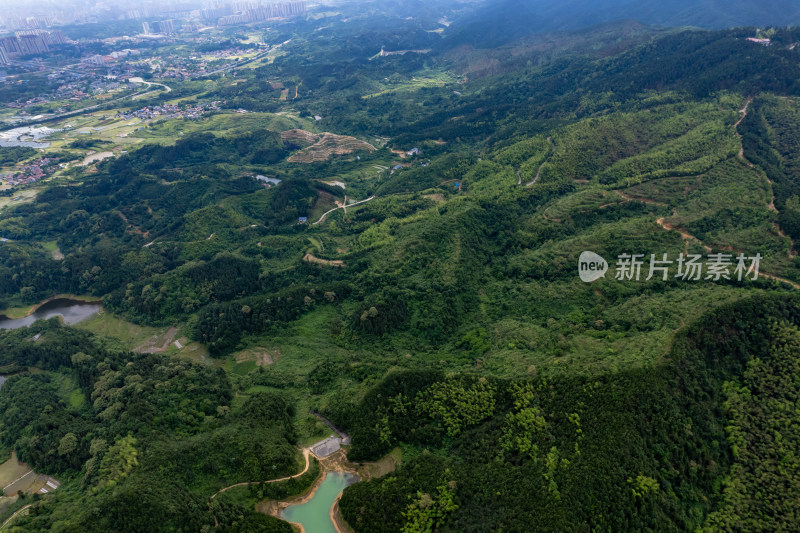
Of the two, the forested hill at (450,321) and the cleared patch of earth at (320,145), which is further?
the cleared patch of earth at (320,145)

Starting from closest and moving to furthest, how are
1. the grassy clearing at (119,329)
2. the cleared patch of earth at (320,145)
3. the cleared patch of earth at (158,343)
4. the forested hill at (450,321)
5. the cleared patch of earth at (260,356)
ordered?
A: the forested hill at (450,321) < the cleared patch of earth at (260,356) < the cleared patch of earth at (158,343) < the grassy clearing at (119,329) < the cleared patch of earth at (320,145)

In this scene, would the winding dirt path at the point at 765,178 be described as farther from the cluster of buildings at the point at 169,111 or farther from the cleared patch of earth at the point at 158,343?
the cluster of buildings at the point at 169,111

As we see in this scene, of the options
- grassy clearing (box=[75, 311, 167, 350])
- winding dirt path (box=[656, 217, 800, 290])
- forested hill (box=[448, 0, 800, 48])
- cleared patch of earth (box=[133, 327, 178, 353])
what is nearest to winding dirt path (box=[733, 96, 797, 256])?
winding dirt path (box=[656, 217, 800, 290])

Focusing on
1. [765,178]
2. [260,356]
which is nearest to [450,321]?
[260,356]

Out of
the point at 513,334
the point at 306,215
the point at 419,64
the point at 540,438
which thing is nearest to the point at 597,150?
the point at 513,334

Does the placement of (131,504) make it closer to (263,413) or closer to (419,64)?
(263,413)

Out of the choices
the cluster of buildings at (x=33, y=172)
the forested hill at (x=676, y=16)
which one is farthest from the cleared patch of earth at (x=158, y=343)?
the forested hill at (x=676, y=16)
